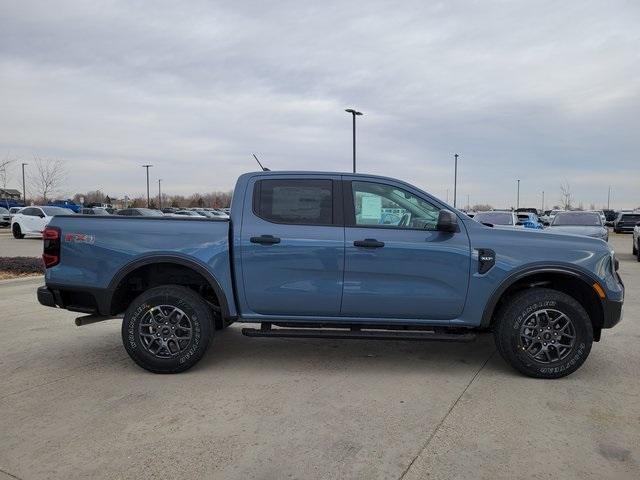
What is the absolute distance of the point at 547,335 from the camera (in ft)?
14.6

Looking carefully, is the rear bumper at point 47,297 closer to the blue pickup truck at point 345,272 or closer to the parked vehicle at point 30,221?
the blue pickup truck at point 345,272

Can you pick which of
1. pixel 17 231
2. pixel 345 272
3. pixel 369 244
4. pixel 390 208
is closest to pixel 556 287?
pixel 390 208

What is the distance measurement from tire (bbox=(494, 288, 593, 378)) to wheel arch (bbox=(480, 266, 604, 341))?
0.17m

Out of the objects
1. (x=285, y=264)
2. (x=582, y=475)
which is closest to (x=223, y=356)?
(x=285, y=264)

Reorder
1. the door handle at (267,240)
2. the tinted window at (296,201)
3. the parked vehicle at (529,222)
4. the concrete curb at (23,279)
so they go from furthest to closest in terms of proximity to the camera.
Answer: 1. the parked vehicle at (529,222)
2. the concrete curb at (23,279)
3. the tinted window at (296,201)
4. the door handle at (267,240)

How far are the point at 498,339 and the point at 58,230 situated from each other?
417 cm

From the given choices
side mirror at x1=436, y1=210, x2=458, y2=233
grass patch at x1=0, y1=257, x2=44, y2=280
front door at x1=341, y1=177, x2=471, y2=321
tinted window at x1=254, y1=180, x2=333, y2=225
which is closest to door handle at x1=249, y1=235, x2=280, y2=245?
tinted window at x1=254, y1=180, x2=333, y2=225

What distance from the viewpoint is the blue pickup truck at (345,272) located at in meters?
4.47

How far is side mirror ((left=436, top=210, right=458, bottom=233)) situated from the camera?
4.33m

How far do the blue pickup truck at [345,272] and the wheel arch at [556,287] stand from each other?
0.04 ft

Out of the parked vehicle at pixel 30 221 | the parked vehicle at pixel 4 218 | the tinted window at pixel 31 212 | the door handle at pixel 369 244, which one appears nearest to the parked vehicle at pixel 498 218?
the door handle at pixel 369 244

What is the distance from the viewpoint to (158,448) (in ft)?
10.6

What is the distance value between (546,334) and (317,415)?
2.19m

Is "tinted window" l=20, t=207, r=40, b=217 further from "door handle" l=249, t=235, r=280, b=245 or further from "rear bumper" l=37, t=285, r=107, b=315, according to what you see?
"door handle" l=249, t=235, r=280, b=245
